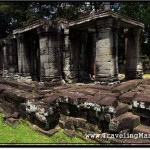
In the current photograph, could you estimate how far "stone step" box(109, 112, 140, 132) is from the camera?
15.3ft

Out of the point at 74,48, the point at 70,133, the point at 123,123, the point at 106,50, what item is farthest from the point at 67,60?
the point at 123,123

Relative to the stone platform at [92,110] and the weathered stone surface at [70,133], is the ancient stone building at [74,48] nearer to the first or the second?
the stone platform at [92,110]

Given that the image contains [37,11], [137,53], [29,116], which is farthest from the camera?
[37,11]

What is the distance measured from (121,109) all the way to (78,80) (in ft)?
19.4

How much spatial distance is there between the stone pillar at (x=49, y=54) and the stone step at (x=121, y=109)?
12.6 ft

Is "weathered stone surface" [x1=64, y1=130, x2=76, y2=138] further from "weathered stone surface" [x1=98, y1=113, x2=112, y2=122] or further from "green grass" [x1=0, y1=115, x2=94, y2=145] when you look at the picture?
"weathered stone surface" [x1=98, y1=113, x2=112, y2=122]

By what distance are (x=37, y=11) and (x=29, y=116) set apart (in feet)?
70.2

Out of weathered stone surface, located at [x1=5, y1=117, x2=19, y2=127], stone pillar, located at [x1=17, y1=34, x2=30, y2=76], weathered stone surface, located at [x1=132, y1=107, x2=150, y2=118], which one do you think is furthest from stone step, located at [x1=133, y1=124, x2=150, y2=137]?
stone pillar, located at [x1=17, y1=34, x2=30, y2=76]

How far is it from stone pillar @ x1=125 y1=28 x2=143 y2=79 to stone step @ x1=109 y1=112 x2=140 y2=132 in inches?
272

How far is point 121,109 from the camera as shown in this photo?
5152mm

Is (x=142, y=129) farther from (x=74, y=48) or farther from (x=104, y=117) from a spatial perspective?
(x=74, y=48)

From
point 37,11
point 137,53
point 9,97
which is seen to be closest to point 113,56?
point 137,53

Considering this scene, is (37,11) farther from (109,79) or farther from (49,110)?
(49,110)

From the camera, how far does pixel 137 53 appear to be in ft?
37.8
